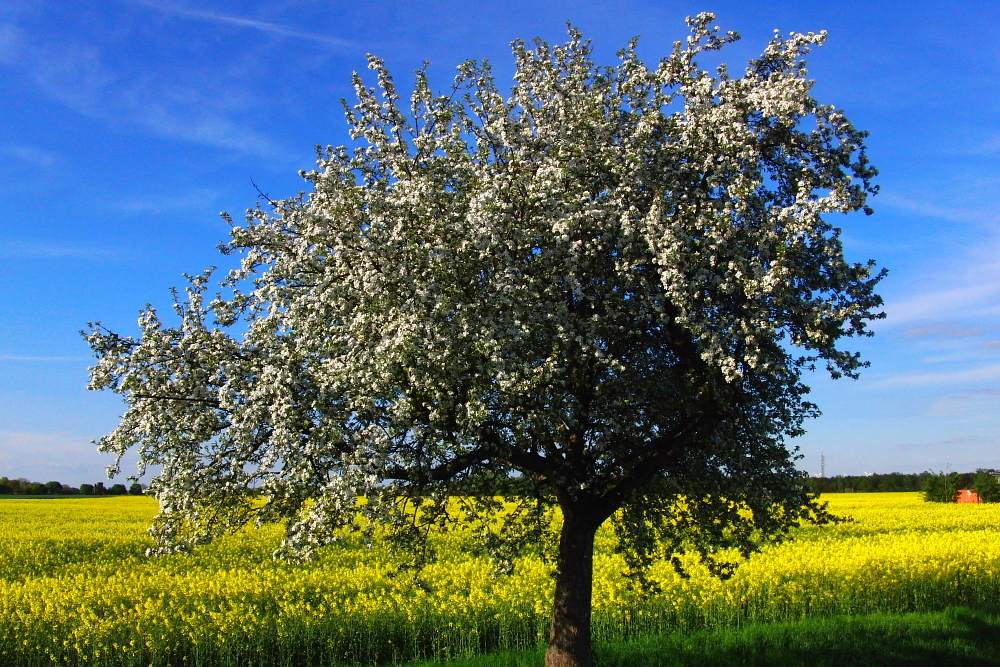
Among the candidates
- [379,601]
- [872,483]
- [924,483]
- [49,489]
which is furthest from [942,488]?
[49,489]

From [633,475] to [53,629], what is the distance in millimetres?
15139

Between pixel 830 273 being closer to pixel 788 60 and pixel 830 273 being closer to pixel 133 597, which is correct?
pixel 788 60

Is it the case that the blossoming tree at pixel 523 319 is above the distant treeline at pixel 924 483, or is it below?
above

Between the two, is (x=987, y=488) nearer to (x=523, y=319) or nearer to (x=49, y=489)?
(x=523, y=319)

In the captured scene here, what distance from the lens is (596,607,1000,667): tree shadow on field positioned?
54.1 ft

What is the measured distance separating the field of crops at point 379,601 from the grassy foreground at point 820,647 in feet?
4.83

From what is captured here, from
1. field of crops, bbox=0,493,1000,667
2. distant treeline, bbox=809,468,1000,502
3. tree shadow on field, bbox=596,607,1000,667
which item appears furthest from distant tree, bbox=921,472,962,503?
tree shadow on field, bbox=596,607,1000,667

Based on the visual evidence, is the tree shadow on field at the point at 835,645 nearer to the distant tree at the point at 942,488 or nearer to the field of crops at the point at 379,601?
the field of crops at the point at 379,601

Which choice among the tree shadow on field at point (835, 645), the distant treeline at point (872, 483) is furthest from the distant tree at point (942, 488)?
the tree shadow on field at point (835, 645)

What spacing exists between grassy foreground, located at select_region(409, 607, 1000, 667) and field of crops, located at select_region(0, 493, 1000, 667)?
1472 mm

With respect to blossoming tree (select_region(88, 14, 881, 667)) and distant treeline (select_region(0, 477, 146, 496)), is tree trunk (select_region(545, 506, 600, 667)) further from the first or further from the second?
distant treeline (select_region(0, 477, 146, 496))

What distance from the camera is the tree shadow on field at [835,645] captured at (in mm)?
16484

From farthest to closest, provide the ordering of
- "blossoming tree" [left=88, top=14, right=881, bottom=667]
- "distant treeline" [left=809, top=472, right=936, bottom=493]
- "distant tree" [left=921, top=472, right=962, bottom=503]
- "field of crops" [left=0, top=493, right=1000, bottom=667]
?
"distant treeline" [left=809, top=472, right=936, bottom=493] < "distant tree" [left=921, top=472, right=962, bottom=503] < "field of crops" [left=0, top=493, right=1000, bottom=667] < "blossoming tree" [left=88, top=14, right=881, bottom=667]

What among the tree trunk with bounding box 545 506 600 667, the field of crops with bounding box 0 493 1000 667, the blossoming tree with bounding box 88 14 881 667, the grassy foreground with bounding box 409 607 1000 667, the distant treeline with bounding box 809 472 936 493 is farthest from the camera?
the distant treeline with bounding box 809 472 936 493
